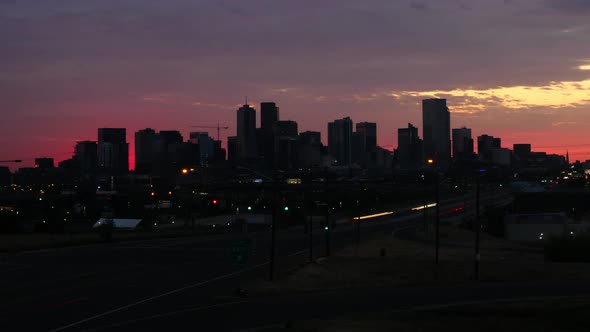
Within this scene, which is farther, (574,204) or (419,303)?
(574,204)

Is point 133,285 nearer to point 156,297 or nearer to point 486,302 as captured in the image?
point 156,297

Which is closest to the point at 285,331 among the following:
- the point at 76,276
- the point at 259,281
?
the point at 259,281

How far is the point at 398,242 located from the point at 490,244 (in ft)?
34.7

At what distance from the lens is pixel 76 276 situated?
4866 centimetres

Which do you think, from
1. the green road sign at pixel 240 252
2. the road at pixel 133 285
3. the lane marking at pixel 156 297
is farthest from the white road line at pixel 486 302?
the lane marking at pixel 156 297

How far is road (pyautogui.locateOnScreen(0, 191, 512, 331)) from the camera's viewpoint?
1225 inches

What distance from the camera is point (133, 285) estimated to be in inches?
1731

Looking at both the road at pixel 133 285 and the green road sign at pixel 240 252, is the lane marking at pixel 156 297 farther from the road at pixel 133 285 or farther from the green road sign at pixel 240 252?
the green road sign at pixel 240 252

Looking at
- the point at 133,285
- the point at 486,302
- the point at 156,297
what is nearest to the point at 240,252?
the point at 156,297

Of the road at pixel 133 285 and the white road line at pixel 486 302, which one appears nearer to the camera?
the road at pixel 133 285

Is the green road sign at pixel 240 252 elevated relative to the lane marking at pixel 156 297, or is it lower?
elevated

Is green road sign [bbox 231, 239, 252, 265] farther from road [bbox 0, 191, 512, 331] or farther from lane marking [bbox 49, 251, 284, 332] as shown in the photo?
lane marking [bbox 49, 251, 284, 332]

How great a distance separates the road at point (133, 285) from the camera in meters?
31.1

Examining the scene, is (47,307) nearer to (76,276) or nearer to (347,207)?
(76,276)
